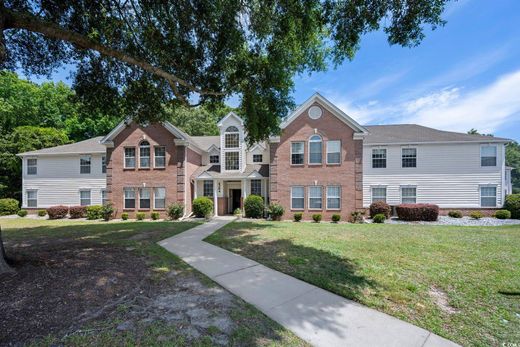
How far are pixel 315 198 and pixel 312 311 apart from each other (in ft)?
48.3

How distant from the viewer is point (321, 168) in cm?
1816

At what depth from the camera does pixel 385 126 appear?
2308cm

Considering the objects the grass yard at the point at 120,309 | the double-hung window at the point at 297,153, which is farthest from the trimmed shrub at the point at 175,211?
the grass yard at the point at 120,309

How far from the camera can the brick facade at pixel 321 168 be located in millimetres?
17641

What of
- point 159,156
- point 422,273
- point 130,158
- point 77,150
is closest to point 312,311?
point 422,273

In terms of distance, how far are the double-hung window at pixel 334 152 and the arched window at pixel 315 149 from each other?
59 cm

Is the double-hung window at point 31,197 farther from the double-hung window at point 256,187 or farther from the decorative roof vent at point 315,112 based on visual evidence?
the decorative roof vent at point 315,112

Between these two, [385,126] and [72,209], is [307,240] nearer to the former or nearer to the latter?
[385,126]

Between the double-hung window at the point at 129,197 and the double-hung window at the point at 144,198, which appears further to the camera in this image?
the double-hung window at the point at 129,197

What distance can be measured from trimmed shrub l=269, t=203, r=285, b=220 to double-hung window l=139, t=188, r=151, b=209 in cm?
995

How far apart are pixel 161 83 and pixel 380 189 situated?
706 inches

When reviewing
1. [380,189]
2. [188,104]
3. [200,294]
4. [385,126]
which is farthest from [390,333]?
[385,126]

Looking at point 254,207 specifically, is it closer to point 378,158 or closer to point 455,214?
point 378,158

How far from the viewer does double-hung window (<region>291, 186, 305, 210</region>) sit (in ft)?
60.1
